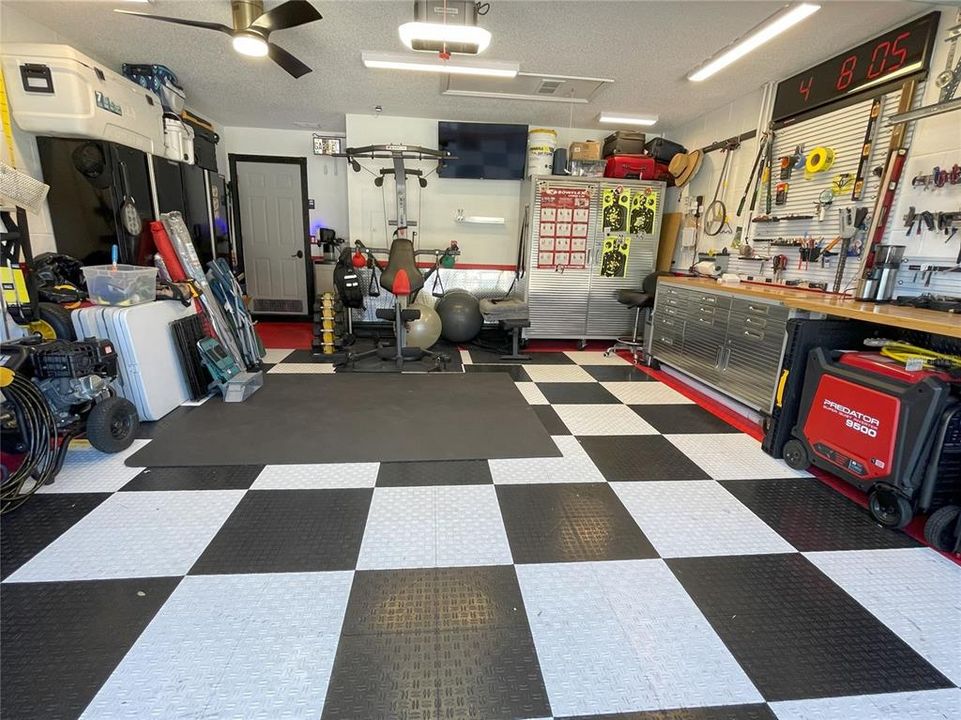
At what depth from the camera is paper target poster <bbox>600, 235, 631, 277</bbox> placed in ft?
17.3

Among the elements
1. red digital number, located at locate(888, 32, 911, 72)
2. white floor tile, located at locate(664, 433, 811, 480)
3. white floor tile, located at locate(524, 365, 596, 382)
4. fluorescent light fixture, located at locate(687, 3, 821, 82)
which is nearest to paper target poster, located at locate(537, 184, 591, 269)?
white floor tile, located at locate(524, 365, 596, 382)

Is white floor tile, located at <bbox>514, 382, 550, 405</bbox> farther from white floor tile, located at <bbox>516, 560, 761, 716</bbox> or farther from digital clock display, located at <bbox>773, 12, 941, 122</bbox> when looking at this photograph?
digital clock display, located at <bbox>773, 12, 941, 122</bbox>

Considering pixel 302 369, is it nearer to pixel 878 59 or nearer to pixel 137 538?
pixel 137 538

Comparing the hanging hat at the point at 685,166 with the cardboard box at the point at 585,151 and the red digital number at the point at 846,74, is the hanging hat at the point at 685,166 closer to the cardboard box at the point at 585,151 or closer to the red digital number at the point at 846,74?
the cardboard box at the point at 585,151

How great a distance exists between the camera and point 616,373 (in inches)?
174

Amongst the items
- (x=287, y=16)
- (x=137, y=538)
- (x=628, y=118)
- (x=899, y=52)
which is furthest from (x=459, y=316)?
(x=899, y=52)

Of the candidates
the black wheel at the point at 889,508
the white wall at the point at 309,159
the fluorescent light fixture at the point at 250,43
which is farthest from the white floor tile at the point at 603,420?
the white wall at the point at 309,159

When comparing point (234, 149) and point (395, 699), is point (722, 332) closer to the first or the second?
point (395, 699)

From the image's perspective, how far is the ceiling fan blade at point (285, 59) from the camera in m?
3.09

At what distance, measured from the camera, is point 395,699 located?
46.7 inches

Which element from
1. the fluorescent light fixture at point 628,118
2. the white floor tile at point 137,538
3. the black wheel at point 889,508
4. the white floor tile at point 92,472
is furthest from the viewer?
the fluorescent light fixture at point 628,118

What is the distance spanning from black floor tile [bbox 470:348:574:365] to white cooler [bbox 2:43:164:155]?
3.67m

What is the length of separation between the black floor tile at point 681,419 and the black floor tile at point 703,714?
6.37 feet

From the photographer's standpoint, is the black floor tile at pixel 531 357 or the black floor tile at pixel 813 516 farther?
the black floor tile at pixel 531 357
